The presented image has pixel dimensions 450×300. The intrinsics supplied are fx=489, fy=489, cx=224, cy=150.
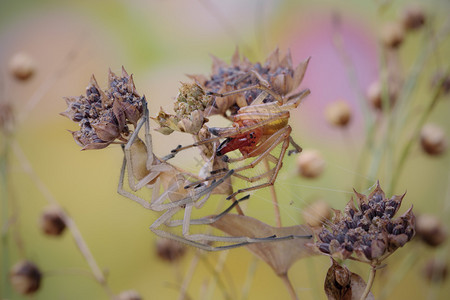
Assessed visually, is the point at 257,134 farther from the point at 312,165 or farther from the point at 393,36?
the point at 393,36

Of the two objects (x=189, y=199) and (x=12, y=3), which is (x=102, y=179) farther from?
(x=189, y=199)

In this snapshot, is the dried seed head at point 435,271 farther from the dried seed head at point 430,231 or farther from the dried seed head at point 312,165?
the dried seed head at point 312,165

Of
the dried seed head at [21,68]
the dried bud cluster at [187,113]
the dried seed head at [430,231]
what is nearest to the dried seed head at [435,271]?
the dried seed head at [430,231]

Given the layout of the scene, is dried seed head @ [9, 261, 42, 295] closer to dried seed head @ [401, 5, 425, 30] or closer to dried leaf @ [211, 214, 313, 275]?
dried leaf @ [211, 214, 313, 275]

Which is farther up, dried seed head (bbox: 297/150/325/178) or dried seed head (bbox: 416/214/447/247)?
dried seed head (bbox: 297/150/325/178)

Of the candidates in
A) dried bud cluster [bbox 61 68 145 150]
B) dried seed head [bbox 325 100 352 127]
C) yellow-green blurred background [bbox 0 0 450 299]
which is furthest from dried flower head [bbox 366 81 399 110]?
dried bud cluster [bbox 61 68 145 150]

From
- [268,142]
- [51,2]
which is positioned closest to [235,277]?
[268,142]
